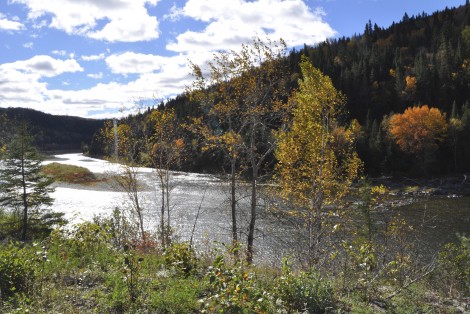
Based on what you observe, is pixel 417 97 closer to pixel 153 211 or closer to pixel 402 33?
pixel 402 33

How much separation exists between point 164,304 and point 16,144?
25.6m

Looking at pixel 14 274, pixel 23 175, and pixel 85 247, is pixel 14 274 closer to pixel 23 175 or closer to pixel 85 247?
pixel 85 247

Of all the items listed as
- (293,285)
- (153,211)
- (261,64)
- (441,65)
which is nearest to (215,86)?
(261,64)

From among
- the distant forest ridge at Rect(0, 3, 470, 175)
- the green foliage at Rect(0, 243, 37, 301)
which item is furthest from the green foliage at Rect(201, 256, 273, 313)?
the distant forest ridge at Rect(0, 3, 470, 175)

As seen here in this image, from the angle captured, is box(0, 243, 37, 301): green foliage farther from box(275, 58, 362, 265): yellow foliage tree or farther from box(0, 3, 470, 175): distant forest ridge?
box(0, 3, 470, 175): distant forest ridge

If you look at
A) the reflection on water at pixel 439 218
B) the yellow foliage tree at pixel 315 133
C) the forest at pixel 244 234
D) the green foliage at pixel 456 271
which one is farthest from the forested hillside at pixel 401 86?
the reflection on water at pixel 439 218

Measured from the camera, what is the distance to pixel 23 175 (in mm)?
27219

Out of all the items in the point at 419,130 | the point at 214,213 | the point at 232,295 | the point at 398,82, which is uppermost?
the point at 398,82

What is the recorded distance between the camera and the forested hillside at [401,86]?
225ft

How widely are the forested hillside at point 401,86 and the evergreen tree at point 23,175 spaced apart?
9716mm

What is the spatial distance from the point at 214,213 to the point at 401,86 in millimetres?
75313

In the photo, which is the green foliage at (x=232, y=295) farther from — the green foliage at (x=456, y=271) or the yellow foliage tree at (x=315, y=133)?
the yellow foliage tree at (x=315, y=133)

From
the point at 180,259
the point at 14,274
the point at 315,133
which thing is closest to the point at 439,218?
the point at 315,133

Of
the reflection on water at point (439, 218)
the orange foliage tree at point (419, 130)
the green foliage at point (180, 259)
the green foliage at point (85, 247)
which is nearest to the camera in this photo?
the green foliage at point (180, 259)
